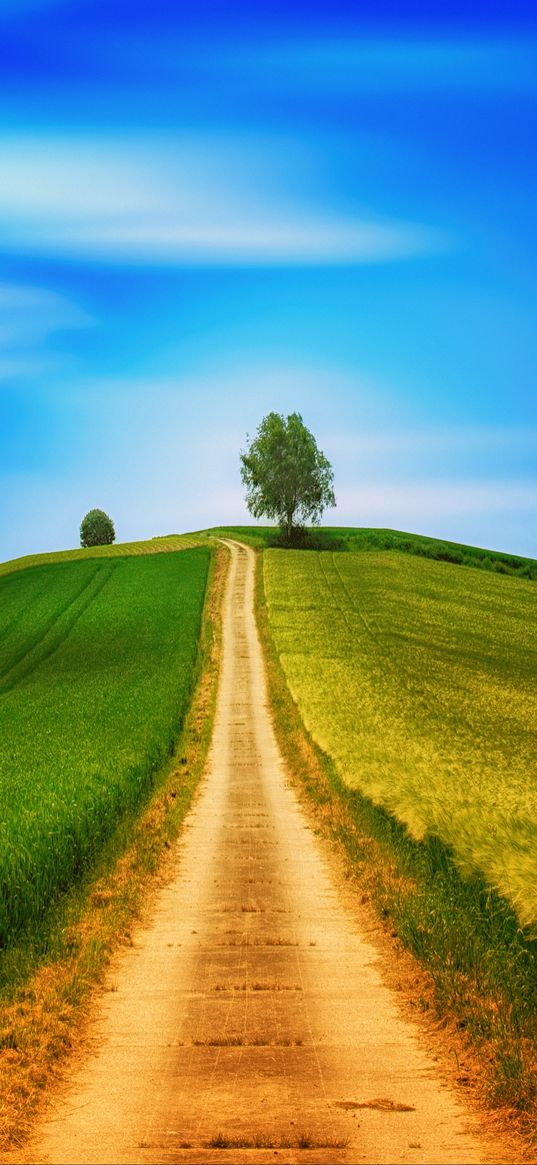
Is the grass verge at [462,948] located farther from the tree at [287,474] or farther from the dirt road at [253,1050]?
the tree at [287,474]

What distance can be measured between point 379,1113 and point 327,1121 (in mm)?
457

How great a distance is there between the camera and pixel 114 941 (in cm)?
1279

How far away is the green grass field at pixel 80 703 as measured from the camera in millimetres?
15359

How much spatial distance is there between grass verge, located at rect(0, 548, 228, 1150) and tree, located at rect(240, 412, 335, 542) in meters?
81.7

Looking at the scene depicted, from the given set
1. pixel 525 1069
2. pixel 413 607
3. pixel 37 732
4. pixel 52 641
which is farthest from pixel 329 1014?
pixel 413 607

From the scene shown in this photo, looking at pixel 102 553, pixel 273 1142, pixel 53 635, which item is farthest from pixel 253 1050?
pixel 102 553

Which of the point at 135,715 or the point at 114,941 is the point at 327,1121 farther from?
the point at 135,715

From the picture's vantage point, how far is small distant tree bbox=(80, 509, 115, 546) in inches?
5581

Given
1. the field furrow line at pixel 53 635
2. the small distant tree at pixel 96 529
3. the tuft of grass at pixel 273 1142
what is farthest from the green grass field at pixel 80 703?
the small distant tree at pixel 96 529

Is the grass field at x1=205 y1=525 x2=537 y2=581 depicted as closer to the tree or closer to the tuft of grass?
the tree

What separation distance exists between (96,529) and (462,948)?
134186 millimetres

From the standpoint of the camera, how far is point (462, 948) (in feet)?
36.7

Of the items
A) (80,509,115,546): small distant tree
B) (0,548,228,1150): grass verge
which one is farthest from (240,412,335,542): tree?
(0,548,228,1150): grass verge

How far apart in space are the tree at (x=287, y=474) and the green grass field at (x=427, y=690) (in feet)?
45.9
